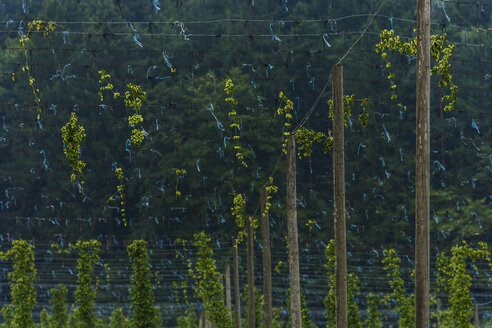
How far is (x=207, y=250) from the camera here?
101 ft

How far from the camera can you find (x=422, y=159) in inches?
370

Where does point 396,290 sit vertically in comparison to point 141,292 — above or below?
below

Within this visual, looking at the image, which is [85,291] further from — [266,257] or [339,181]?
[339,181]

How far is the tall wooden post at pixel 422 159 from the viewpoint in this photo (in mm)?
9391

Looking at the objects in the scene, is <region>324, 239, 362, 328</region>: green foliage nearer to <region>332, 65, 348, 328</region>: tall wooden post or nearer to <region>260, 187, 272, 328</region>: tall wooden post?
<region>260, 187, 272, 328</region>: tall wooden post

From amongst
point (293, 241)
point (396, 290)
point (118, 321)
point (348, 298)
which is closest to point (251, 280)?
point (293, 241)

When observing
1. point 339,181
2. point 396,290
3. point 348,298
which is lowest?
point 348,298

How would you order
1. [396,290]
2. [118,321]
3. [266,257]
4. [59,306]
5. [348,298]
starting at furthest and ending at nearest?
1. [118,321]
2. [59,306]
3. [348,298]
4. [396,290]
5. [266,257]

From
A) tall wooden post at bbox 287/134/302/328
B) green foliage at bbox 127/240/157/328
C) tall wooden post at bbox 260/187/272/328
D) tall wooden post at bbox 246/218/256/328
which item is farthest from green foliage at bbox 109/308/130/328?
tall wooden post at bbox 287/134/302/328

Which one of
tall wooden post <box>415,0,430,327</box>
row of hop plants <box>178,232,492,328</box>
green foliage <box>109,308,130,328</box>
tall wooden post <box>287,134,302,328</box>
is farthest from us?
green foliage <box>109,308,130,328</box>

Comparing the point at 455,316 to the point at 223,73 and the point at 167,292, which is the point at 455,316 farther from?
the point at 223,73

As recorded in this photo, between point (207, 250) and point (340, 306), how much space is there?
1891 centimetres

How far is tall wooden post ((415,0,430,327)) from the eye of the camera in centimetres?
939

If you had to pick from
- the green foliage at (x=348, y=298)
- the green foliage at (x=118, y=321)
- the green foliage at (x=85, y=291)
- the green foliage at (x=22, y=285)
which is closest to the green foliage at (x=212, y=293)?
the green foliage at (x=85, y=291)
